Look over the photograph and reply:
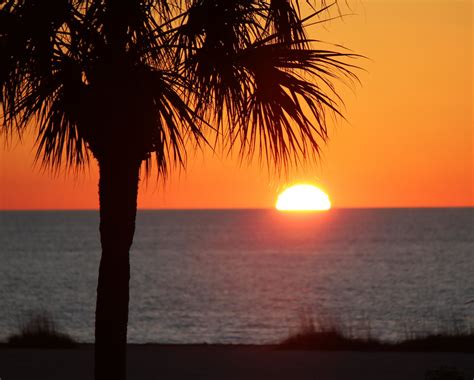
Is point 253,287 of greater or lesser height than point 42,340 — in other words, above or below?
below

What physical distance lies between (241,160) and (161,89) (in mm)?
1003

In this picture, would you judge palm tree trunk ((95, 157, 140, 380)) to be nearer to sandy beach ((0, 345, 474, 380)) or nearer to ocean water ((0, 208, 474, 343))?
sandy beach ((0, 345, 474, 380))

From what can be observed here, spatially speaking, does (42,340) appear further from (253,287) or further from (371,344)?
(253,287)

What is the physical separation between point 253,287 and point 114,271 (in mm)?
51148

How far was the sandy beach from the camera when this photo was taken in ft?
35.9

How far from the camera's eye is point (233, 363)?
458 inches

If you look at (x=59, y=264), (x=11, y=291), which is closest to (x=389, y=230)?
(x=59, y=264)

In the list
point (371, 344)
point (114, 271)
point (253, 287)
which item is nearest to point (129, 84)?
point (114, 271)

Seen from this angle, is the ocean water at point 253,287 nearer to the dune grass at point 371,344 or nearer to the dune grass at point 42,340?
the dune grass at point 371,344

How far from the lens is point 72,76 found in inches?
323

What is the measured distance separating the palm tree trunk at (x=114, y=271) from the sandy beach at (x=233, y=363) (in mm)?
2192

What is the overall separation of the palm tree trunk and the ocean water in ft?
31.7

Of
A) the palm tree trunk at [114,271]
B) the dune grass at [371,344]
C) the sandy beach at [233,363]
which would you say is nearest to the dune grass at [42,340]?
the sandy beach at [233,363]

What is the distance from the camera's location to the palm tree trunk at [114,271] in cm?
870
